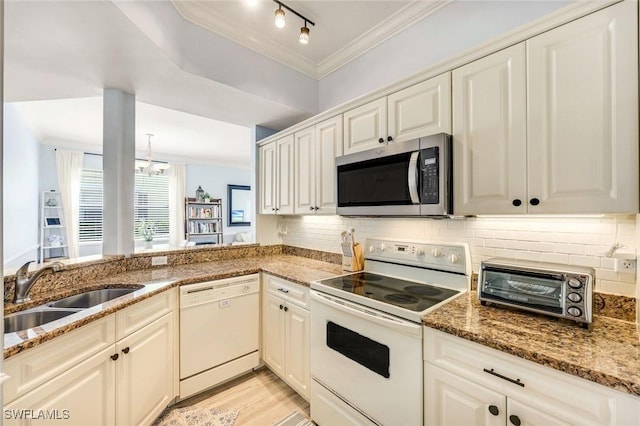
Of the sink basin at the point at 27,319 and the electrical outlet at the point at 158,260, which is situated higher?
the electrical outlet at the point at 158,260

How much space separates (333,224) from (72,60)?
2.29 m

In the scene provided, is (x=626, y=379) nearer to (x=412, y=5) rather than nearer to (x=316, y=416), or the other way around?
(x=316, y=416)

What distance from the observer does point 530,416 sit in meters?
1.01

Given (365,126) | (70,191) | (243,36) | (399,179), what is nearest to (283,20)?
(243,36)

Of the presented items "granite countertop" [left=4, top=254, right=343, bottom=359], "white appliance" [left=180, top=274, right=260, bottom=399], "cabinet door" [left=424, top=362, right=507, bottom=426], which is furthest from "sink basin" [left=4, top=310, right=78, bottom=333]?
"cabinet door" [left=424, top=362, right=507, bottom=426]

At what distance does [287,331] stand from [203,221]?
517 cm

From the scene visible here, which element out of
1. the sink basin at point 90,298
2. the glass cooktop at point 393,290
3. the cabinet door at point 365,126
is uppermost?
the cabinet door at point 365,126

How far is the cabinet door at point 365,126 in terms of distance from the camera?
189 centimetres

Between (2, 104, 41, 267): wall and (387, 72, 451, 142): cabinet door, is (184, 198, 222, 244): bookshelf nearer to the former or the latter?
(2, 104, 41, 267): wall

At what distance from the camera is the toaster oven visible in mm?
1145

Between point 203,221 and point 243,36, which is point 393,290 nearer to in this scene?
point 243,36

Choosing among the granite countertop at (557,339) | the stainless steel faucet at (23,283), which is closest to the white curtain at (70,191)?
the stainless steel faucet at (23,283)

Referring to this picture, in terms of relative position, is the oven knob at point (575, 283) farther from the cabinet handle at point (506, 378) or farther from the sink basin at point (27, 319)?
the sink basin at point (27, 319)

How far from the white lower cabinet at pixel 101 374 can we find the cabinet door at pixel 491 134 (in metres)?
1.99
